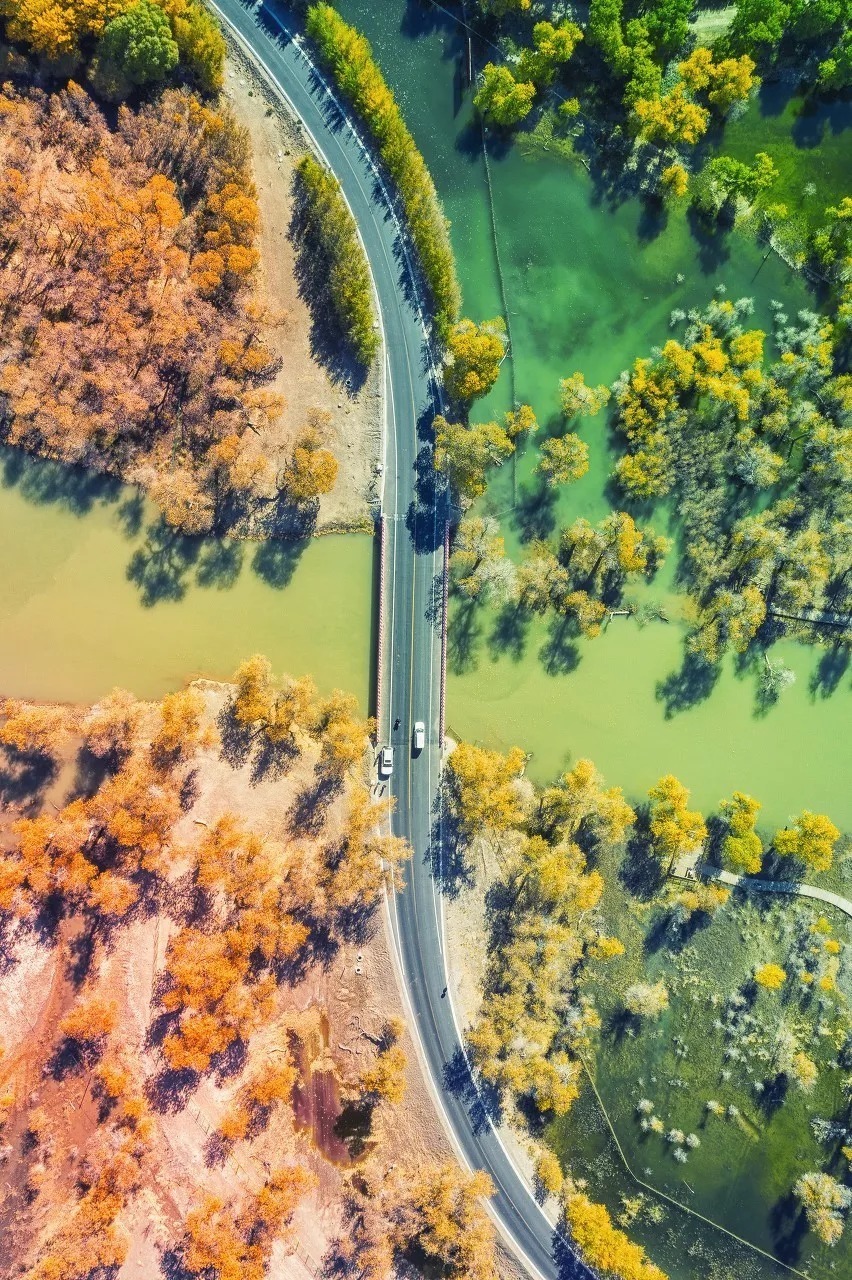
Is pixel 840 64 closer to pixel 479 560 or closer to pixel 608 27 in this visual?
pixel 608 27

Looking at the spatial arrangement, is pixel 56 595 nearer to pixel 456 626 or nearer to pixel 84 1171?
pixel 456 626

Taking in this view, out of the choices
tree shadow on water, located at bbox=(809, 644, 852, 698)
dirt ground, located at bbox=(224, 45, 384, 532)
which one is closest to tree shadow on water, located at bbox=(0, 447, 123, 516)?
dirt ground, located at bbox=(224, 45, 384, 532)

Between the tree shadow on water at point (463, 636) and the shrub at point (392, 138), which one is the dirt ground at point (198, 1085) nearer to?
the tree shadow on water at point (463, 636)

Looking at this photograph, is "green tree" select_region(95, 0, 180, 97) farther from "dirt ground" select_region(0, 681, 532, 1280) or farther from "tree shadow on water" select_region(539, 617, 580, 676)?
"tree shadow on water" select_region(539, 617, 580, 676)

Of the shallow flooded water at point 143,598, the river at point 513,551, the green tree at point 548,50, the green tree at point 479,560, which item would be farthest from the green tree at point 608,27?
the shallow flooded water at point 143,598

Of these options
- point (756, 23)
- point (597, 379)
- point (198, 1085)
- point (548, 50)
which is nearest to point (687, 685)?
point (597, 379)

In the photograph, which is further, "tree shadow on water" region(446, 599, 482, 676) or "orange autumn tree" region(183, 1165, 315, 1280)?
"tree shadow on water" region(446, 599, 482, 676)
